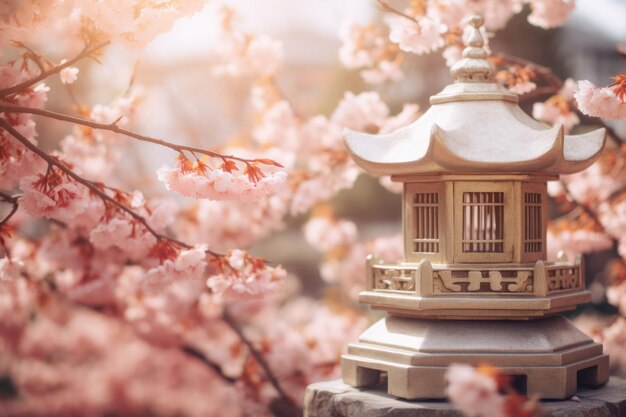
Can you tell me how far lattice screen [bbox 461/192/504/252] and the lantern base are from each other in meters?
0.37

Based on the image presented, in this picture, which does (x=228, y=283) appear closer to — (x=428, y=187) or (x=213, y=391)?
(x=428, y=187)

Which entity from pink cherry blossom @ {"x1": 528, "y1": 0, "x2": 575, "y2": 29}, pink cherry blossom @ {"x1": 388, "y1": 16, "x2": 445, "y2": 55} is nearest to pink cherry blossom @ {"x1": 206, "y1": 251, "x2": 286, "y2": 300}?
pink cherry blossom @ {"x1": 388, "y1": 16, "x2": 445, "y2": 55}

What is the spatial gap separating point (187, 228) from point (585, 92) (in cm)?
381

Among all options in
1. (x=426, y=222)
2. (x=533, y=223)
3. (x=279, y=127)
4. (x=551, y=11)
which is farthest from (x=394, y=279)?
(x=279, y=127)

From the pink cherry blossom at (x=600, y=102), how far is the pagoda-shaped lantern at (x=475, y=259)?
188 millimetres

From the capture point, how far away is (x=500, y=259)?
12.1 feet

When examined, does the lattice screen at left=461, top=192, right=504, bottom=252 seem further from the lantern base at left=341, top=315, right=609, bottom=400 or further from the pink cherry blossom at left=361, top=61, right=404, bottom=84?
the pink cherry blossom at left=361, top=61, right=404, bottom=84

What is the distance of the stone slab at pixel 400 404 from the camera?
132 inches

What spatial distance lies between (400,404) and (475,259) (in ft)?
2.56

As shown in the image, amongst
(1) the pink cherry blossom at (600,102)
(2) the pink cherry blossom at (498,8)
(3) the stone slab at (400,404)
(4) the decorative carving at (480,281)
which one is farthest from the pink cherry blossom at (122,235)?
(2) the pink cherry blossom at (498,8)

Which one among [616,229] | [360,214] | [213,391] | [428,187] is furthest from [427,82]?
[428,187]

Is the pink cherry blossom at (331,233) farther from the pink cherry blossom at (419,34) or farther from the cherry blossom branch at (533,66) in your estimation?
the pink cherry blossom at (419,34)

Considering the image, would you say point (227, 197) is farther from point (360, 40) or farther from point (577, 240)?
point (577, 240)

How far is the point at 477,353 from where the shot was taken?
349 cm
